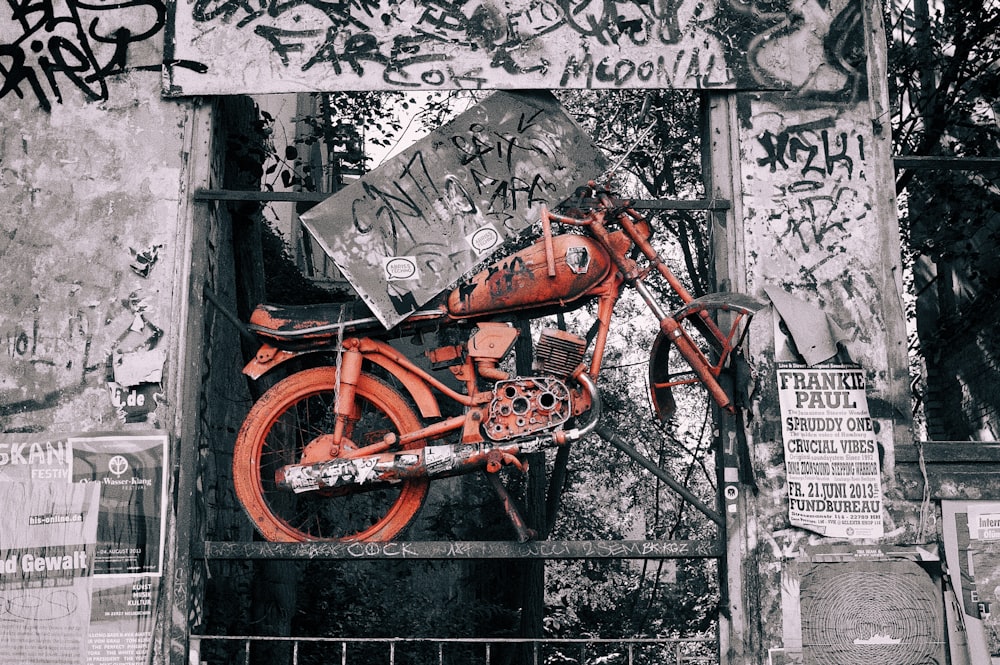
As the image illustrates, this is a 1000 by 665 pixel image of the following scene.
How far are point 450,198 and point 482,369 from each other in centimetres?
101

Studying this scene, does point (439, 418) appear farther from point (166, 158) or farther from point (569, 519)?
→ point (569, 519)

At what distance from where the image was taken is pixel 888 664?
16.7 feet

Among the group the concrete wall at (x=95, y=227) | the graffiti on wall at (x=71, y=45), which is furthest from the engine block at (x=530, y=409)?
the graffiti on wall at (x=71, y=45)

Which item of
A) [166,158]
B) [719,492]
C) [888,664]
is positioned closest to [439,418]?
[719,492]

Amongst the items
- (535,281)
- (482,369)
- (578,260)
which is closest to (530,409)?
(482,369)

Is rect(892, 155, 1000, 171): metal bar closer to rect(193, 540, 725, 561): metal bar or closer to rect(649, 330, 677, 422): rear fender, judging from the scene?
rect(649, 330, 677, 422): rear fender

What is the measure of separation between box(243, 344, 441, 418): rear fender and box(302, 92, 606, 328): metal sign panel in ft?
1.01

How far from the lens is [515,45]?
572 centimetres

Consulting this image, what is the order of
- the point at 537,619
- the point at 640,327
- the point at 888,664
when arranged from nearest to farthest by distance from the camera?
the point at 888,664, the point at 537,619, the point at 640,327

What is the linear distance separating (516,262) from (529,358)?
16.6 ft

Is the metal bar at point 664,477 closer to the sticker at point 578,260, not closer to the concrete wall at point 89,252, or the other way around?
the sticker at point 578,260

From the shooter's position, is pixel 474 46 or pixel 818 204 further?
pixel 474 46

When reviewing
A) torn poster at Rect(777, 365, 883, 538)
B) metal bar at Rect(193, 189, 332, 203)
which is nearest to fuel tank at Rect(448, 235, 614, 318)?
metal bar at Rect(193, 189, 332, 203)

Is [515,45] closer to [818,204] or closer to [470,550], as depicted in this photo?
[818,204]
